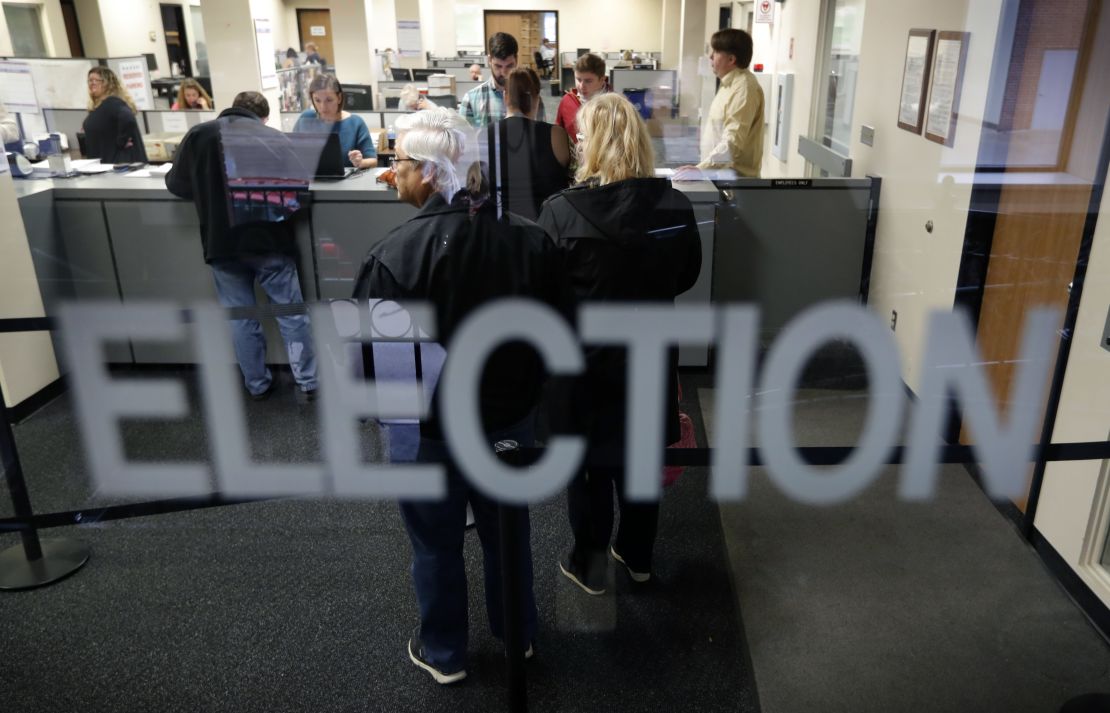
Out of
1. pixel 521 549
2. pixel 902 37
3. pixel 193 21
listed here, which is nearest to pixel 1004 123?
pixel 902 37

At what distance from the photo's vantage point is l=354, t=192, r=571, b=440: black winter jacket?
1.47 metres

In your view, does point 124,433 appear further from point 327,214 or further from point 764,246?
point 764,246

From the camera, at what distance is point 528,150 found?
2707 mm

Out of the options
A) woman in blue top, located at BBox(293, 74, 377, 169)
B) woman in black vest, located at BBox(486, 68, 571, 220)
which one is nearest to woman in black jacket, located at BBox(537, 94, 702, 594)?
woman in black vest, located at BBox(486, 68, 571, 220)

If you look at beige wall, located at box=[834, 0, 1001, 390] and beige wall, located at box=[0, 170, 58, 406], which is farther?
beige wall, located at box=[0, 170, 58, 406]

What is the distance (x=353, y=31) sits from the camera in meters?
6.88

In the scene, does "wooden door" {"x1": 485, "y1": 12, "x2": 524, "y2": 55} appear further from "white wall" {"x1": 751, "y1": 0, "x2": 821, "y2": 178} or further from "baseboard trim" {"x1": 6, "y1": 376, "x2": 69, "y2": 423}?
"baseboard trim" {"x1": 6, "y1": 376, "x2": 69, "y2": 423}

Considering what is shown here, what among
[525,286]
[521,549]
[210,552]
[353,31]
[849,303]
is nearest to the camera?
[521,549]

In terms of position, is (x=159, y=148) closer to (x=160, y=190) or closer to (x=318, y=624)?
(x=160, y=190)

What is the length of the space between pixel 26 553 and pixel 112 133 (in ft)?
7.79

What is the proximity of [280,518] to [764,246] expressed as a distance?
2003 mm

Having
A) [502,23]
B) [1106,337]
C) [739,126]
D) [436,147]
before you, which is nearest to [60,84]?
[502,23]

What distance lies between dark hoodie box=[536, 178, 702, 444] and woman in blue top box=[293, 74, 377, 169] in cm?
196

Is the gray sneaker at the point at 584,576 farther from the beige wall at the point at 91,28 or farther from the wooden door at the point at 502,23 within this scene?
the beige wall at the point at 91,28
